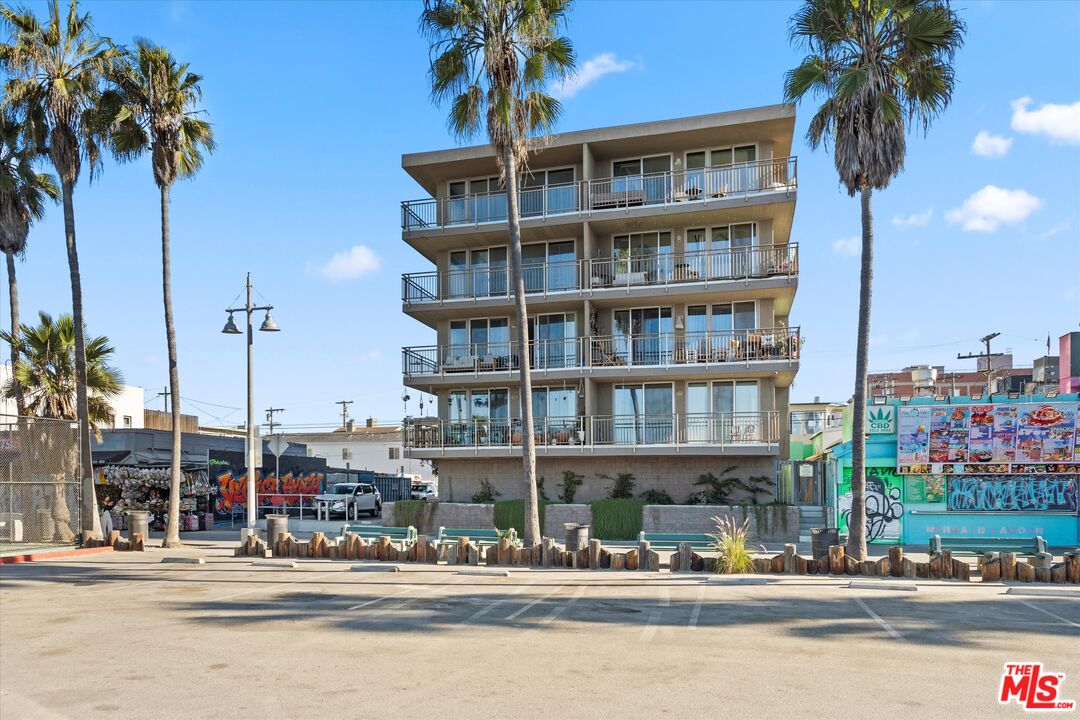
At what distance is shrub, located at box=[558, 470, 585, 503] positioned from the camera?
99.7ft

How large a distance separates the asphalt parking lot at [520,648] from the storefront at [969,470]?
981 centimetres

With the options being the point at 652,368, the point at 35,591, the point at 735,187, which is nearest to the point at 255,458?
the point at 35,591

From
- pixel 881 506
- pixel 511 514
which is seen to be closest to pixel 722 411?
pixel 881 506

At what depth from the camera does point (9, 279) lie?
1043 inches

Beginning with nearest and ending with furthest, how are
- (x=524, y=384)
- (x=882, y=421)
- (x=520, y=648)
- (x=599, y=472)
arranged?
(x=520, y=648), (x=524, y=384), (x=882, y=421), (x=599, y=472)

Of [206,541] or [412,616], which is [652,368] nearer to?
[206,541]

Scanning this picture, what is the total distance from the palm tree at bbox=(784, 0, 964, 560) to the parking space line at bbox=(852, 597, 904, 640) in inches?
174

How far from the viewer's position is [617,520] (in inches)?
1080

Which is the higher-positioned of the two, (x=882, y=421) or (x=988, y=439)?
(x=882, y=421)

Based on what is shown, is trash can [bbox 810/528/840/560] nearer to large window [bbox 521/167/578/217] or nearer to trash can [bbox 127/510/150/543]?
large window [bbox 521/167/578/217]

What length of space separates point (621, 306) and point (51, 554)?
19.1m

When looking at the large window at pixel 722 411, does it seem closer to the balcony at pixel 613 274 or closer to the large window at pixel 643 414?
the large window at pixel 643 414

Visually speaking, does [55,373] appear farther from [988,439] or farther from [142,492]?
[988,439]

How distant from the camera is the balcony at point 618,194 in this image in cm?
2934
